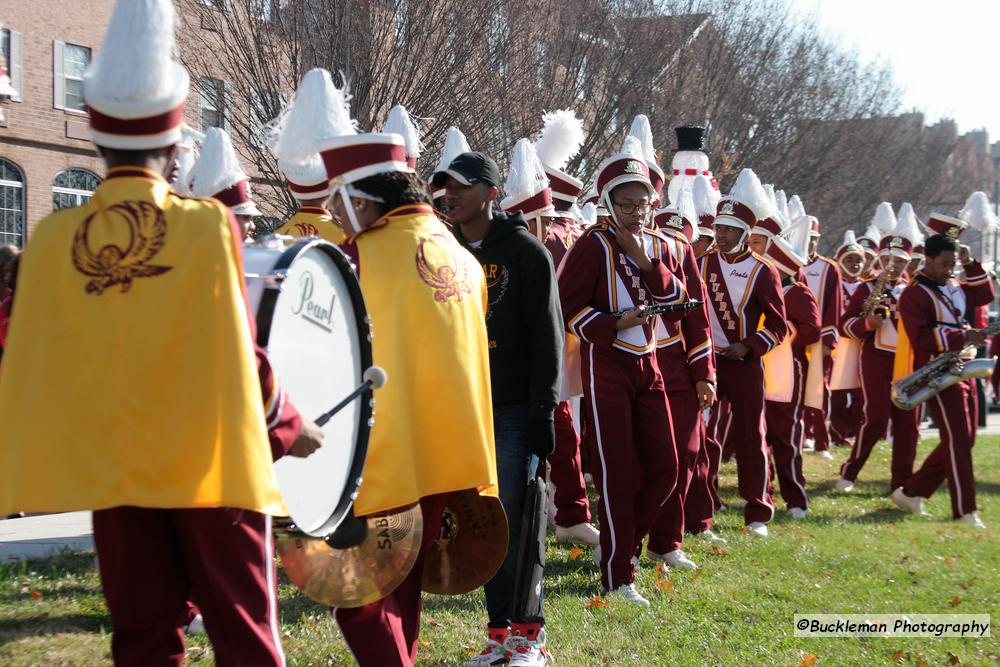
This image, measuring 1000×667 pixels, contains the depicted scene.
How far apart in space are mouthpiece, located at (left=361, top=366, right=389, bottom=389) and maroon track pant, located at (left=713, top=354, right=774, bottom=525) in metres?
5.45

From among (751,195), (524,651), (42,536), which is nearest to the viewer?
(524,651)

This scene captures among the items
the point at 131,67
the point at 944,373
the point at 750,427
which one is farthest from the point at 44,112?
the point at 131,67

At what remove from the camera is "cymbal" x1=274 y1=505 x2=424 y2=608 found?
13.4 feet

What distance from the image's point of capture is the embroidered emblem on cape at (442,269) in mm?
4406

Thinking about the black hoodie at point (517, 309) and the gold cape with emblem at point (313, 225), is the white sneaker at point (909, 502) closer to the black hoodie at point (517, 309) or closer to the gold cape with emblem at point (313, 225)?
the gold cape with emblem at point (313, 225)

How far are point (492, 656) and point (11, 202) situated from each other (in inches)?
924

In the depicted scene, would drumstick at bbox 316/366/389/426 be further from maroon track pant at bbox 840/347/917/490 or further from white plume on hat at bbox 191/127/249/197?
maroon track pant at bbox 840/347/917/490

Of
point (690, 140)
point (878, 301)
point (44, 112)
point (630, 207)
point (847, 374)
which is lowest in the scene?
point (847, 374)

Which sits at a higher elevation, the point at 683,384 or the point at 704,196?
the point at 704,196

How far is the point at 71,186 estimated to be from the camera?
27094mm

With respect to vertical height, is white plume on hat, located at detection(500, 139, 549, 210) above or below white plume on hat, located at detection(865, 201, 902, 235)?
below

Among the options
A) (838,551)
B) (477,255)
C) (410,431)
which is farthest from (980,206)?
(410,431)

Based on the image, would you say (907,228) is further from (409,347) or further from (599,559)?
(409,347)

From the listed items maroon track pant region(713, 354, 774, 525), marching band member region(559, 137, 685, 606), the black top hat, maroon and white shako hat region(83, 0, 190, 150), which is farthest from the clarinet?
the black top hat
